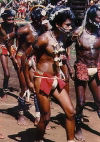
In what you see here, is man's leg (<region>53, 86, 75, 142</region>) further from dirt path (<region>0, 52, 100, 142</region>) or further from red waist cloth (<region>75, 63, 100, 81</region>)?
dirt path (<region>0, 52, 100, 142</region>)

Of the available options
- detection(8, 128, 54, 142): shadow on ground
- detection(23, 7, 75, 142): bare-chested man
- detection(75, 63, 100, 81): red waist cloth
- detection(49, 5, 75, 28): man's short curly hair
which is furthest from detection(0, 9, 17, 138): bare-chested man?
detection(49, 5, 75, 28): man's short curly hair

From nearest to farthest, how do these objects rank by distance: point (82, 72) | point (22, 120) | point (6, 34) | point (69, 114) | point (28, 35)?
point (69, 114), point (82, 72), point (28, 35), point (22, 120), point (6, 34)

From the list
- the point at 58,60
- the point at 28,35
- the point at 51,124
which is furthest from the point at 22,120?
Result: the point at 58,60

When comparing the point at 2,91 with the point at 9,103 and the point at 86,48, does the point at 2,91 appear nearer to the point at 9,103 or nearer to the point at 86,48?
the point at 9,103

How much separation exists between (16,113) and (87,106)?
1723 mm

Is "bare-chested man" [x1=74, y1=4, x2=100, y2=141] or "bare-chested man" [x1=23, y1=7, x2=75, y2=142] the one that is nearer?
"bare-chested man" [x1=23, y1=7, x2=75, y2=142]

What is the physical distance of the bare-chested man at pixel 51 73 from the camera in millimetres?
5746

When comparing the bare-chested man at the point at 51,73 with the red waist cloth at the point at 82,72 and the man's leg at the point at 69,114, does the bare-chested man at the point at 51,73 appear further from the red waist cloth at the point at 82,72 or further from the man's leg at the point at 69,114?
the red waist cloth at the point at 82,72

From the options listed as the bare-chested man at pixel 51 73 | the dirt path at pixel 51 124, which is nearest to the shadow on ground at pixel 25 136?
the dirt path at pixel 51 124

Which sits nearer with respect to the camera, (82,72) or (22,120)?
(82,72)

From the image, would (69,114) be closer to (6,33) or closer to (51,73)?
(51,73)

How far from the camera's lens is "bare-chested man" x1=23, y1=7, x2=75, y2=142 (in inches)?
226

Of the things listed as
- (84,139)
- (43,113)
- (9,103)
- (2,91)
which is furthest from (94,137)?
(2,91)

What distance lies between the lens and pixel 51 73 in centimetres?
592
